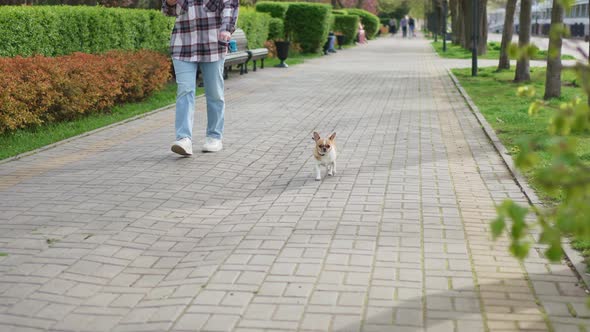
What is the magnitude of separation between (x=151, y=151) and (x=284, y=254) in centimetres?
426

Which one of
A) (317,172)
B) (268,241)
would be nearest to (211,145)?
(317,172)

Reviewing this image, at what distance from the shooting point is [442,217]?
5871 mm

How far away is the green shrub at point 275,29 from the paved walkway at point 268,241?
1895cm

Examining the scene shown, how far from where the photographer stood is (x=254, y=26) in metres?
24.3

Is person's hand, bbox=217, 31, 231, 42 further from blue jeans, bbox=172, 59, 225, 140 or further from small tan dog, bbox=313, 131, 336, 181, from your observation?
small tan dog, bbox=313, 131, 336, 181

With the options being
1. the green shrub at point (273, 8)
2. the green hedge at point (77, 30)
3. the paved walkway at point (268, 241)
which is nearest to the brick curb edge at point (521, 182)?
the paved walkway at point (268, 241)

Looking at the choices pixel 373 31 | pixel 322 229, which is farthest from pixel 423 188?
pixel 373 31

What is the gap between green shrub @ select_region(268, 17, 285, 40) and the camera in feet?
93.1

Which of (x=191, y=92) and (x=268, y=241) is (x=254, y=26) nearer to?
(x=191, y=92)

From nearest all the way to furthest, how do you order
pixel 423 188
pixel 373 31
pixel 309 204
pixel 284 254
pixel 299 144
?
pixel 284 254
pixel 309 204
pixel 423 188
pixel 299 144
pixel 373 31

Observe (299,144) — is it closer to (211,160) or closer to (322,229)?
(211,160)

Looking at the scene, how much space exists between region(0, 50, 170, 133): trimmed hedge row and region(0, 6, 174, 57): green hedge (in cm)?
67

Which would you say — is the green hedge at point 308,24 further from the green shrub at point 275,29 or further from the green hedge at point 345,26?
the green hedge at point 345,26

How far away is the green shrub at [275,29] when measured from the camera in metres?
28.4
